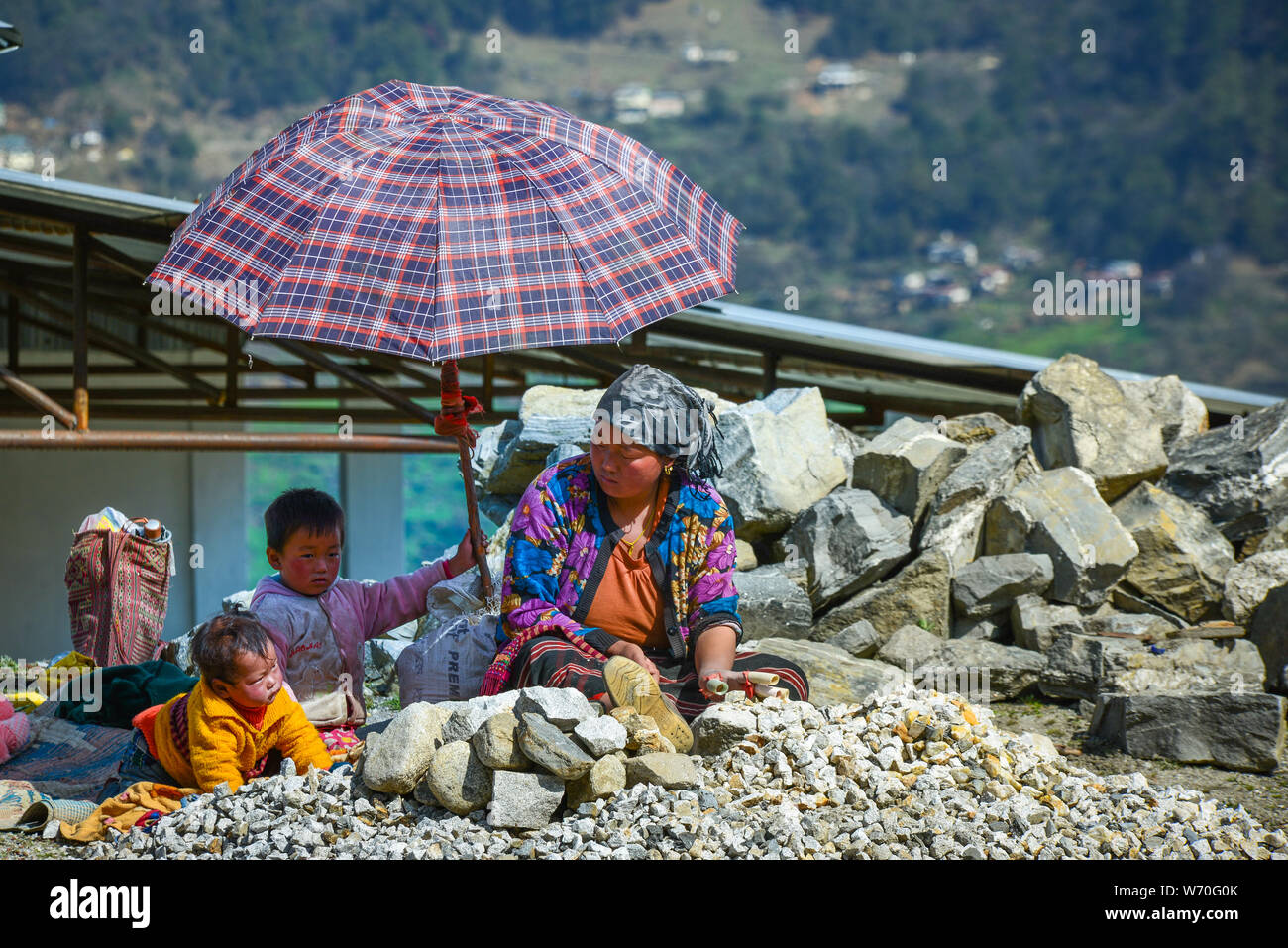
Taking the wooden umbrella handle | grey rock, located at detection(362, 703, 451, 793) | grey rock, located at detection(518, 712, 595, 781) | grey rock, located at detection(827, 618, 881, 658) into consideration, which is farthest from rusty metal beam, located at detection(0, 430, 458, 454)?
grey rock, located at detection(518, 712, 595, 781)

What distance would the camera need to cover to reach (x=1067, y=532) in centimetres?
555

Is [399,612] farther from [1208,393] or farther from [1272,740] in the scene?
[1208,393]

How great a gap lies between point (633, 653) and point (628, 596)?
22 centimetres

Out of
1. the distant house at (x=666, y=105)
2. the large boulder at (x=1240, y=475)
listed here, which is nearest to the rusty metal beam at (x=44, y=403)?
the large boulder at (x=1240, y=475)

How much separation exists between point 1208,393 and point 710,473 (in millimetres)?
4750

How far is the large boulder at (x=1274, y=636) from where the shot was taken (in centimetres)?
502

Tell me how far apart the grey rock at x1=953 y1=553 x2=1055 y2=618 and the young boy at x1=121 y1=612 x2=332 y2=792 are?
9.29ft

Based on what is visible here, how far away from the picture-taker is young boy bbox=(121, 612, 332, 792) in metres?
3.72

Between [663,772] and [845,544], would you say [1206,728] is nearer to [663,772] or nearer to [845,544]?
[845,544]

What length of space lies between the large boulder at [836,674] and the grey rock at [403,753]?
1.39 metres

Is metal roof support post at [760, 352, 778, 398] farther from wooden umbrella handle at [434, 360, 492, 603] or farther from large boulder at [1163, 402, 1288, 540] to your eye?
wooden umbrella handle at [434, 360, 492, 603]

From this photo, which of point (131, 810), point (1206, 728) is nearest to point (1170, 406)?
point (1206, 728)

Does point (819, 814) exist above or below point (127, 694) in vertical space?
below

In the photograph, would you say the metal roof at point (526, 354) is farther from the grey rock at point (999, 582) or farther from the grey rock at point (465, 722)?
the grey rock at point (465, 722)
